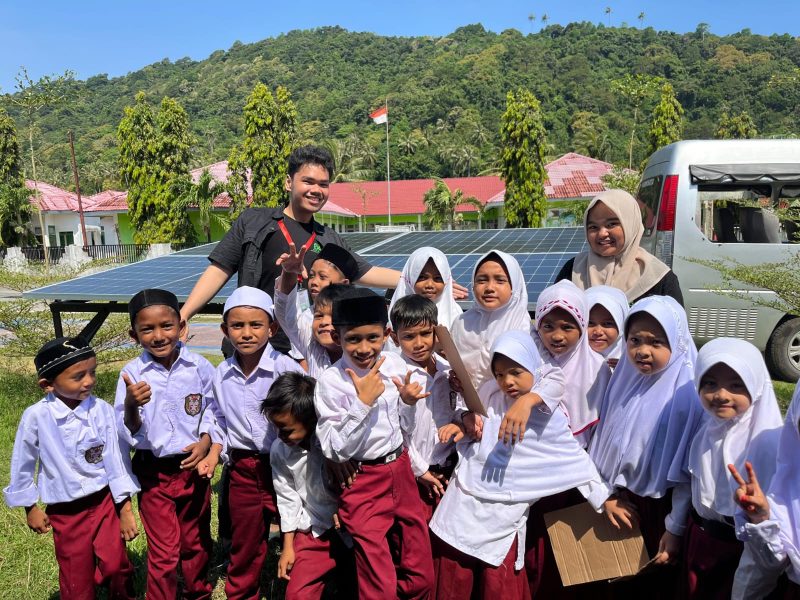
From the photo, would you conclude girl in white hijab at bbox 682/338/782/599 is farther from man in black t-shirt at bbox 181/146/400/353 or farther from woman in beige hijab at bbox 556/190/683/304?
man in black t-shirt at bbox 181/146/400/353

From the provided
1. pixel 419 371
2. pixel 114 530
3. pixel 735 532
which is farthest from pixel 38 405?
pixel 735 532

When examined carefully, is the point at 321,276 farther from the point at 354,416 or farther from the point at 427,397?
the point at 354,416

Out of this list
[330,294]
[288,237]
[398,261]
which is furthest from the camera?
[398,261]

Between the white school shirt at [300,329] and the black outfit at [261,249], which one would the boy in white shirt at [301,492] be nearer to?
the white school shirt at [300,329]

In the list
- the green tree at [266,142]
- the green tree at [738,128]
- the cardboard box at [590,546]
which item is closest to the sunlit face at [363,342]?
the cardboard box at [590,546]

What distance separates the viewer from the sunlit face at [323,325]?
9.36 feet

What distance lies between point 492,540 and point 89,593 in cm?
177

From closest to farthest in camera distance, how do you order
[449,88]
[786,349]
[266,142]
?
[786,349] → [266,142] → [449,88]

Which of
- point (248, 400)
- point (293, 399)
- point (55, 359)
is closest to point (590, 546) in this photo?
point (293, 399)

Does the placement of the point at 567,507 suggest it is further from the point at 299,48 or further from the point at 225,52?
the point at 225,52

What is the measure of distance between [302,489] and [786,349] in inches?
274

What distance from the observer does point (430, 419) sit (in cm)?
269

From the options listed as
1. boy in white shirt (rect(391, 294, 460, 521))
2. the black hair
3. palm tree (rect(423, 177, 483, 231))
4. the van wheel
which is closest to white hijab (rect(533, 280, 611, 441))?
boy in white shirt (rect(391, 294, 460, 521))

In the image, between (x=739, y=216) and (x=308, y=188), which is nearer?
(x=308, y=188)
